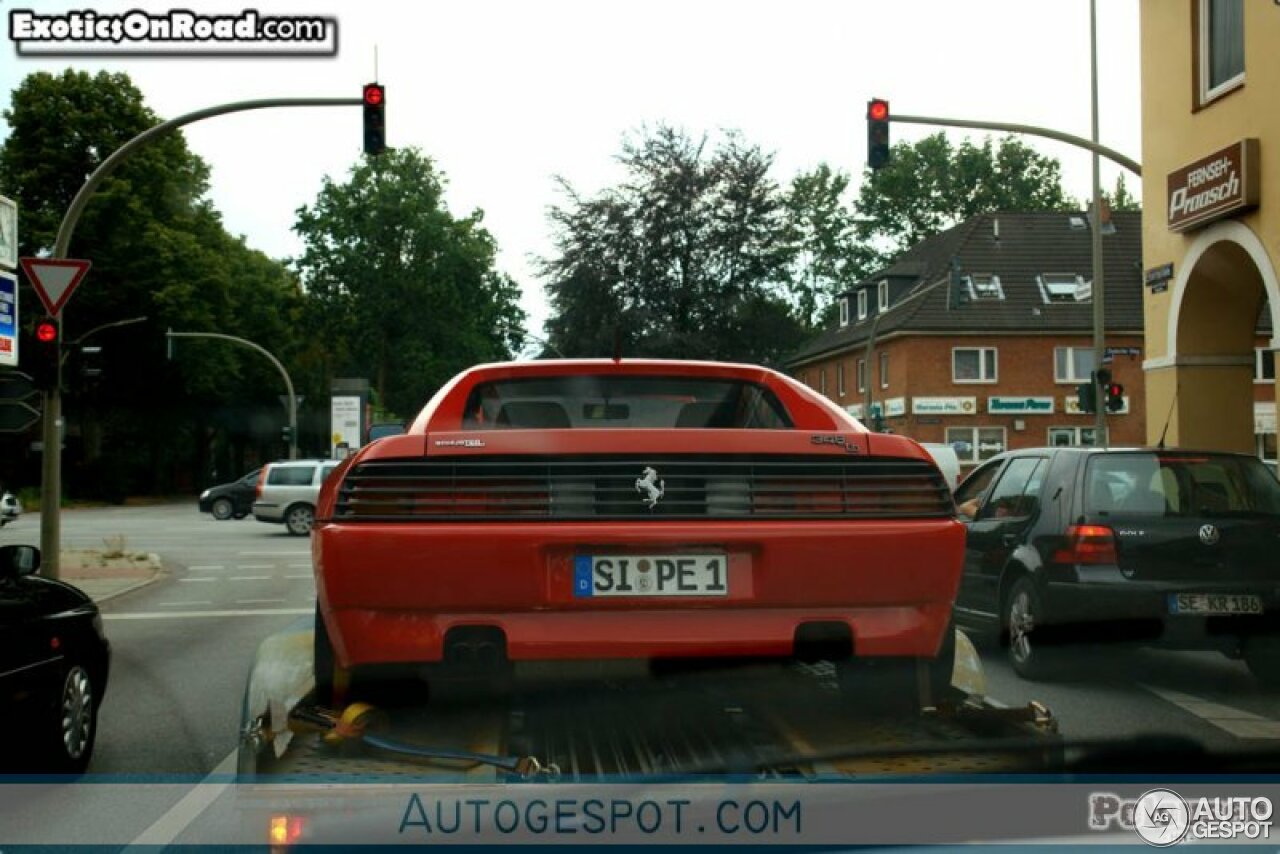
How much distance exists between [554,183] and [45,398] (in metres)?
29.8

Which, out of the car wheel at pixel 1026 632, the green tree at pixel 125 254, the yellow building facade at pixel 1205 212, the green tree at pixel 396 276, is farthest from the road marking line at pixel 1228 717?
the green tree at pixel 396 276

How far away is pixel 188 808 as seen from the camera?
5.39 metres

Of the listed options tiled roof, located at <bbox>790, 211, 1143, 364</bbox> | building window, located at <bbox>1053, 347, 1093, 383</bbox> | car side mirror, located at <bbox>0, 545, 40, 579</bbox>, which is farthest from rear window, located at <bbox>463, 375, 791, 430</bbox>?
building window, located at <bbox>1053, 347, 1093, 383</bbox>

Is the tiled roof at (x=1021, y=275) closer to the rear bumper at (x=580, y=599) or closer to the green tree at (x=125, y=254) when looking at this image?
the green tree at (x=125, y=254)

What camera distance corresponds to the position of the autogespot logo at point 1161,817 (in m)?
2.27

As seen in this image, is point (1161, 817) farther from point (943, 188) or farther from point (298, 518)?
point (943, 188)

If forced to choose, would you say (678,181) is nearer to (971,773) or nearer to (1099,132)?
(1099,132)

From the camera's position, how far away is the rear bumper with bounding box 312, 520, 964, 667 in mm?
3734

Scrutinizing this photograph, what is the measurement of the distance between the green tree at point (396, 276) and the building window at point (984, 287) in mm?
25214

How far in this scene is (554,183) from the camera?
43.8 meters

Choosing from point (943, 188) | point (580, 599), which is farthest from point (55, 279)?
point (943, 188)

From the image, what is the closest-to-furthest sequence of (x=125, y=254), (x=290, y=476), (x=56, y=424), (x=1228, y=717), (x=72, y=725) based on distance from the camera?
(x=72, y=725) → (x=1228, y=717) → (x=56, y=424) → (x=290, y=476) → (x=125, y=254)

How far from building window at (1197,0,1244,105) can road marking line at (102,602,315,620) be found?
43.7ft

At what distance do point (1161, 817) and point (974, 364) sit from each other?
55.4m
